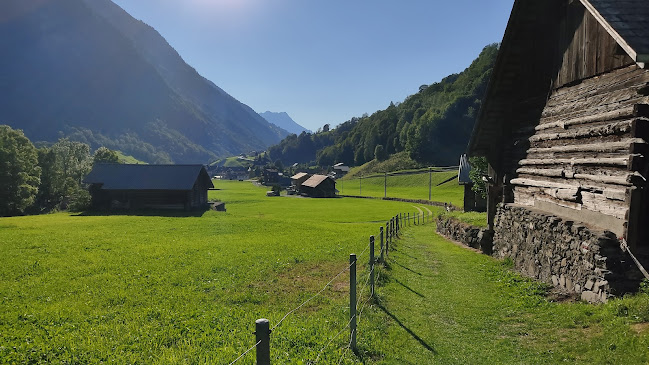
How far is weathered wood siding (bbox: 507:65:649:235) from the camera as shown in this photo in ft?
29.7

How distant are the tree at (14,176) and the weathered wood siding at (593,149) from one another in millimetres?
71265

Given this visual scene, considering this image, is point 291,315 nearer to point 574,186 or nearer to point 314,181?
point 574,186

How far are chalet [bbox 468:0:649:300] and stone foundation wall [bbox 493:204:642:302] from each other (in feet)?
0.10

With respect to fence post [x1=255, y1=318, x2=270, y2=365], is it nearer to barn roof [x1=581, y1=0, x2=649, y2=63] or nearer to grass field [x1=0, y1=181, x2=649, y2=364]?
grass field [x1=0, y1=181, x2=649, y2=364]

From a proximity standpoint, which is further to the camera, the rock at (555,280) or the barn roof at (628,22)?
the rock at (555,280)

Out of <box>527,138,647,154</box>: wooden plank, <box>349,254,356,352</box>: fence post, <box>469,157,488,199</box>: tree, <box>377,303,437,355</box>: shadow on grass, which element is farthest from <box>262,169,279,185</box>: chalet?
<box>349,254,356,352</box>: fence post

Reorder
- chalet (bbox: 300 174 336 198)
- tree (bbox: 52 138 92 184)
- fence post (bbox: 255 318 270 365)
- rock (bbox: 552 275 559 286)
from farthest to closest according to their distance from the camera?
chalet (bbox: 300 174 336 198) < tree (bbox: 52 138 92 184) < rock (bbox: 552 275 559 286) < fence post (bbox: 255 318 270 365)

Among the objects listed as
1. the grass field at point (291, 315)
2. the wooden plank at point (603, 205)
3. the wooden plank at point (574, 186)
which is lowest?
the grass field at point (291, 315)

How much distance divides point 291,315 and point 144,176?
54.6m

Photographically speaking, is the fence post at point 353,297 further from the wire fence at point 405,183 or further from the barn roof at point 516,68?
the wire fence at point 405,183

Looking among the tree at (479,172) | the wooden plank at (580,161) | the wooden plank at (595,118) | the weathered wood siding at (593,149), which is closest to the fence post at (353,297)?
the weathered wood siding at (593,149)

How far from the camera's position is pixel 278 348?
752 cm

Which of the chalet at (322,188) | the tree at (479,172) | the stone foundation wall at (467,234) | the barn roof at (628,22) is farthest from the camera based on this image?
the chalet at (322,188)

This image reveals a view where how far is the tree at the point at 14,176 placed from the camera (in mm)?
56750
